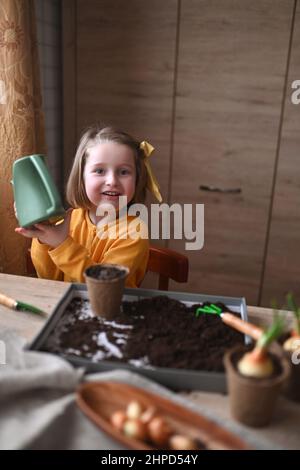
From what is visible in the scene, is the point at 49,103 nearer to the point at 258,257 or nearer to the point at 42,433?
the point at 258,257

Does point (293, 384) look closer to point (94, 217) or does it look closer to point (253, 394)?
point (253, 394)

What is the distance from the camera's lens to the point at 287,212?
7.61 ft

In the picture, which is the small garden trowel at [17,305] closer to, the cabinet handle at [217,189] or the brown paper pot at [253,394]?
the brown paper pot at [253,394]

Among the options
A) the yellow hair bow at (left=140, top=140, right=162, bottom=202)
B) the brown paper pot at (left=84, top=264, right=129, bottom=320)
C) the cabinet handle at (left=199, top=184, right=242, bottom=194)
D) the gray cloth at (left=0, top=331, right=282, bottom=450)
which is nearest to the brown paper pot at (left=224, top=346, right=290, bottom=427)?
the gray cloth at (left=0, top=331, right=282, bottom=450)

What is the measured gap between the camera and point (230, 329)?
85cm

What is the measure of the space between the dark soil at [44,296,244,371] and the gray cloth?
56mm

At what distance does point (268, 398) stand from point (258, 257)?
186 centimetres

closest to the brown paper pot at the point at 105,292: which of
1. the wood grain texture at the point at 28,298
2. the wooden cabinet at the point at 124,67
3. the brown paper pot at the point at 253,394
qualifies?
the wood grain texture at the point at 28,298

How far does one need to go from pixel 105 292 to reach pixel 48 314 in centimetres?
16

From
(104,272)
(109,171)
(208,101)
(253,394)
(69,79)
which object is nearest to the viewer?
(253,394)

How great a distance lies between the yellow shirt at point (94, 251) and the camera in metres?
1.12

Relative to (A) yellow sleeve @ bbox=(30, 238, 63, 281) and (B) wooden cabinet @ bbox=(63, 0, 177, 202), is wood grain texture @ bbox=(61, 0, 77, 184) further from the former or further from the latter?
(A) yellow sleeve @ bbox=(30, 238, 63, 281)

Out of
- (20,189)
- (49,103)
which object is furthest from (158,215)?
(20,189)

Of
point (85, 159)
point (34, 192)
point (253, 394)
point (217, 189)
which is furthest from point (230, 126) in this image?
point (253, 394)
